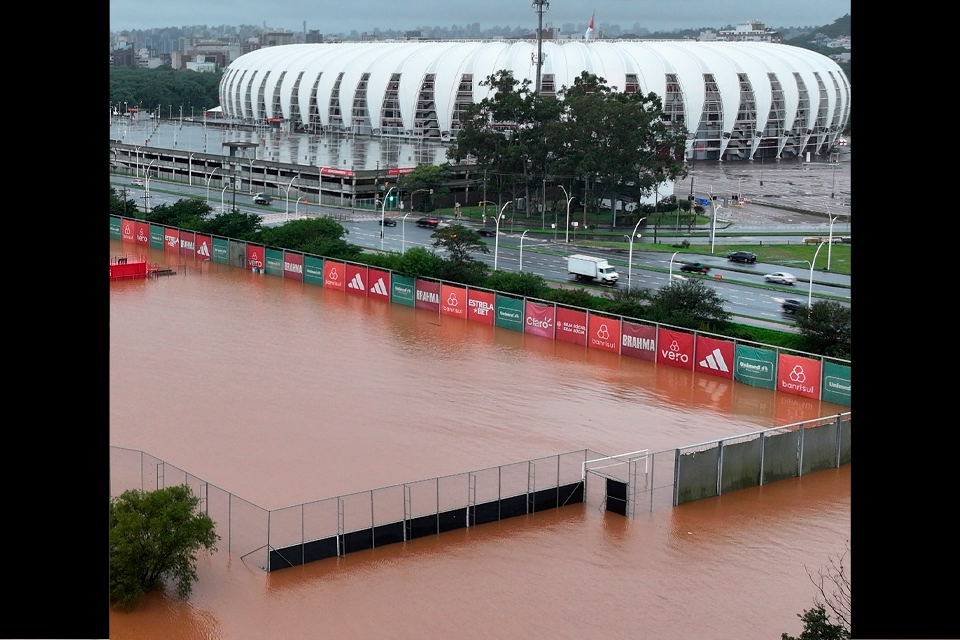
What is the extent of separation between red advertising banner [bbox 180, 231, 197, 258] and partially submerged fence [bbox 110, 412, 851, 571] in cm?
2482

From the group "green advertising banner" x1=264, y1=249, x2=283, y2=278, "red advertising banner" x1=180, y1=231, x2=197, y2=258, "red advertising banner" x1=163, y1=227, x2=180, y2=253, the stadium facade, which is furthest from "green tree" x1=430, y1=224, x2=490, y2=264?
the stadium facade

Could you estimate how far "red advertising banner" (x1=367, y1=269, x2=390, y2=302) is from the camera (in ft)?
116

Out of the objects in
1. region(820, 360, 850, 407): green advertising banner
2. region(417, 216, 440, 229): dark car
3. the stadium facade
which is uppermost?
the stadium facade

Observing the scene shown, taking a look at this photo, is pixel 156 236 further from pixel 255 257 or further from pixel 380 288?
pixel 380 288

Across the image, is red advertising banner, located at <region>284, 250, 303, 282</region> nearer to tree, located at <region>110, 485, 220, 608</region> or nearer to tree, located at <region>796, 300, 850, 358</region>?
tree, located at <region>796, 300, 850, 358</region>

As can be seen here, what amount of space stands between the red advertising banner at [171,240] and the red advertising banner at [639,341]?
20.2m

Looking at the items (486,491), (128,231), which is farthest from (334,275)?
(486,491)

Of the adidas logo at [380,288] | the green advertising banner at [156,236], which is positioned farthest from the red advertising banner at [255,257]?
the adidas logo at [380,288]

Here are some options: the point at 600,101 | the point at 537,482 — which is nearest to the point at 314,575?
the point at 537,482

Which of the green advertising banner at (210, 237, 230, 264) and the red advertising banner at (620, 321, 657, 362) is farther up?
the green advertising banner at (210, 237, 230, 264)

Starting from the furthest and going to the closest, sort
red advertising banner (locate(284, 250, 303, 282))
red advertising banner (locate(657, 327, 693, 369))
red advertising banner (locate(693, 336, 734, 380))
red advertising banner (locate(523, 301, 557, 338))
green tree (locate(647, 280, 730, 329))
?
red advertising banner (locate(284, 250, 303, 282))
red advertising banner (locate(523, 301, 557, 338))
green tree (locate(647, 280, 730, 329))
red advertising banner (locate(657, 327, 693, 369))
red advertising banner (locate(693, 336, 734, 380))

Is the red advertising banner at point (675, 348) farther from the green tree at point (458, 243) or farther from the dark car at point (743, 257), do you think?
the dark car at point (743, 257)
